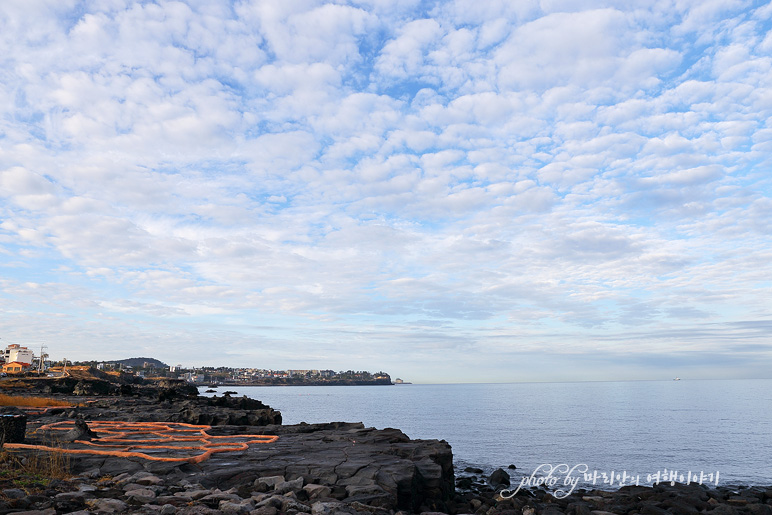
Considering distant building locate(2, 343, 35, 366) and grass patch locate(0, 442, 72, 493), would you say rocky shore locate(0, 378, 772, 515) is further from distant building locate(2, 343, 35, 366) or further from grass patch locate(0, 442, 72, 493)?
distant building locate(2, 343, 35, 366)

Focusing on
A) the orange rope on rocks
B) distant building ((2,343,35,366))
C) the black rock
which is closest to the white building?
distant building ((2,343,35,366))

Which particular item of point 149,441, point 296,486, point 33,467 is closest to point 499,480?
point 296,486

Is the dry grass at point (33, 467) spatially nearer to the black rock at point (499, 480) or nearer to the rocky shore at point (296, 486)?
the rocky shore at point (296, 486)

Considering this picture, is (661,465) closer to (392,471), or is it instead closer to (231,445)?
(392,471)

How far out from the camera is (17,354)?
14750cm

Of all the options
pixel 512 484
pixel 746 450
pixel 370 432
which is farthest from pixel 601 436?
pixel 370 432

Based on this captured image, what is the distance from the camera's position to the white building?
5792 inches

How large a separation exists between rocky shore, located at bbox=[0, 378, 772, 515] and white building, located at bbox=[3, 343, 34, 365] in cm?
15441

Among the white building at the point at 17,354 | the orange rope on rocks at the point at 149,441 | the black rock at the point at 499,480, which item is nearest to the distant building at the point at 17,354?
the white building at the point at 17,354

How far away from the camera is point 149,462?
1353cm

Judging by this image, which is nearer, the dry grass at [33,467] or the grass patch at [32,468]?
the grass patch at [32,468]

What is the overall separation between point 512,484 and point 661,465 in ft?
45.4

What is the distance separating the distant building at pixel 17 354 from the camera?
5792 inches

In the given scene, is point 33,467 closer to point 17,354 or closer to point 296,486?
point 296,486
